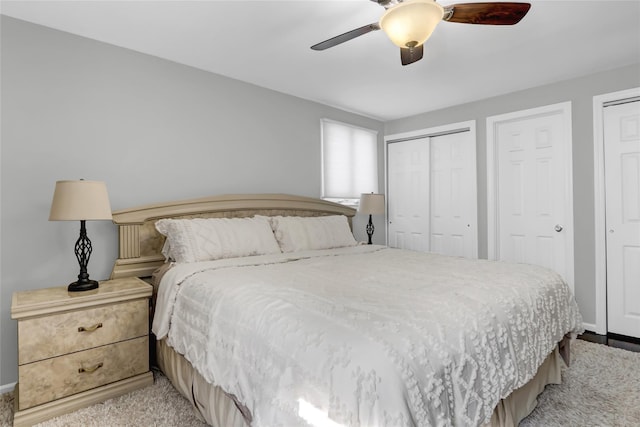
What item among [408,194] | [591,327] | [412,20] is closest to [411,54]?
[412,20]

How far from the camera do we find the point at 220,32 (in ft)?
7.93

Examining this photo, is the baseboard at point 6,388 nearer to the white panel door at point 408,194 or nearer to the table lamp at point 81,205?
the table lamp at point 81,205

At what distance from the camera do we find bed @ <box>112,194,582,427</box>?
3.49 ft

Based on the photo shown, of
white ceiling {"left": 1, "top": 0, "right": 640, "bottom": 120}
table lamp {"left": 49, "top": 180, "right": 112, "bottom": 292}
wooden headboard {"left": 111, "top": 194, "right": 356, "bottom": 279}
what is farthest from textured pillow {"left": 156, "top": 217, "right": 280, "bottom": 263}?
white ceiling {"left": 1, "top": 0, "right": 640, "bottom": 120}

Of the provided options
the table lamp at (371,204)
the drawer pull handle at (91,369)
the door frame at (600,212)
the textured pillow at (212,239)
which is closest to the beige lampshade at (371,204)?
the table lamp at (371,204)

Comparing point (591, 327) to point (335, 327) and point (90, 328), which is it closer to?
point (335, 327)

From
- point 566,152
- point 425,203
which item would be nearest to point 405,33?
point 566,152

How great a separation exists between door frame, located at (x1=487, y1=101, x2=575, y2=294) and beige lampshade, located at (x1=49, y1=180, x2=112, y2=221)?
3767mm

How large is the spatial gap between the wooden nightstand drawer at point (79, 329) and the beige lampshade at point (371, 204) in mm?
2622

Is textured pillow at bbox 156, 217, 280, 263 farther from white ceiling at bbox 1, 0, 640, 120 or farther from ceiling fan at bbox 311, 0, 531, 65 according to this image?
ceiling fan at bbox 311, 0, 531, 65

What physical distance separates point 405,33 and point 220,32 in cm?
143

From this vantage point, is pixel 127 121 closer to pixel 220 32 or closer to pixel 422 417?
pixel 220 32

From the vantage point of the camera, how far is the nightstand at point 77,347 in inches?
71.7

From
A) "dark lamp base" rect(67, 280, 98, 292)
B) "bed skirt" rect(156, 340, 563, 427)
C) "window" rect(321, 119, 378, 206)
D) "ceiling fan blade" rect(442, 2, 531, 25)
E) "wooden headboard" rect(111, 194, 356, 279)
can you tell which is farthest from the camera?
"window" rect(321, 119, 378, 206)
